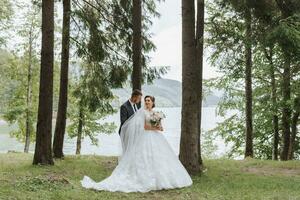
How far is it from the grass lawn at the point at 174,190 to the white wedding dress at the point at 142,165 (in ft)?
0.86

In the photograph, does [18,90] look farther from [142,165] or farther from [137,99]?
[142,165]

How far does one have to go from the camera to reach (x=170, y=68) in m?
14.0

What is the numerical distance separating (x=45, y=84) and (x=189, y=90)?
12.6 feet

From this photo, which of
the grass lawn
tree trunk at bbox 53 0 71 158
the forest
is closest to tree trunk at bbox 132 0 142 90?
the forest

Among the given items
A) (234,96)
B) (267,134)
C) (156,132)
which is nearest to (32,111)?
(234,96)

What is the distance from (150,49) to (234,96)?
10.4 meters

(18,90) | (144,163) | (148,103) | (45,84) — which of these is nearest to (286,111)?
(148,103)

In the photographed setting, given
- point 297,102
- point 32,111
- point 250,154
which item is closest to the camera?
point 297,102

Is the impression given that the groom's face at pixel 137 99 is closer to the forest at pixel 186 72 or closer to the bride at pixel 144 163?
the bride at pixel 144 163

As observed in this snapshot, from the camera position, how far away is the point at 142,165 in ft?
29.6

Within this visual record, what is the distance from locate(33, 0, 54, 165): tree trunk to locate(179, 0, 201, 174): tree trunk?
→ 3.54 m

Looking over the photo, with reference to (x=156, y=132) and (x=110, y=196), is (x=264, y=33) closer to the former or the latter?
(x=156, y=132)

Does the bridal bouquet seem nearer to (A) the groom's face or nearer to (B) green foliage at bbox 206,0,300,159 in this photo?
(A) the groom's face

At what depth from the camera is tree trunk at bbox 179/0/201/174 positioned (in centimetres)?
1048
